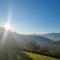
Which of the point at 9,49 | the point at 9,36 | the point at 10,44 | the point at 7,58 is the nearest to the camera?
the point at 7,58

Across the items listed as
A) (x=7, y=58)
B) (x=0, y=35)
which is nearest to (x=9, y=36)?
(x=0, y=35)

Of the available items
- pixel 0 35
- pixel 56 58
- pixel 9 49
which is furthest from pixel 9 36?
pixel 56 58

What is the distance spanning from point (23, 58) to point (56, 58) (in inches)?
79.5

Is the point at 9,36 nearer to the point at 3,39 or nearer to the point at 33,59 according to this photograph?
the point at 3,39

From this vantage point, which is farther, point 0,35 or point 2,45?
point 0,35

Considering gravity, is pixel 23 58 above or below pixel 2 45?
below

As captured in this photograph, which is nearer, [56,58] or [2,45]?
[56,58]

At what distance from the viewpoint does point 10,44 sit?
418 inches

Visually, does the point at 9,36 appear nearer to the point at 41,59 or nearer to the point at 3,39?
the point at 3,39

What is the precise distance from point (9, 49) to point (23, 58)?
1.04 m

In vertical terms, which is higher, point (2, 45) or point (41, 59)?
point (2, 45)

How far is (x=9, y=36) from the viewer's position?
11641 millimetres

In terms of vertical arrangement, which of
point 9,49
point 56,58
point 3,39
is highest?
point 3,39

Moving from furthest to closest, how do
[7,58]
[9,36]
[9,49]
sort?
1. [9,36]
2. [9,49]
3. [7,58]
